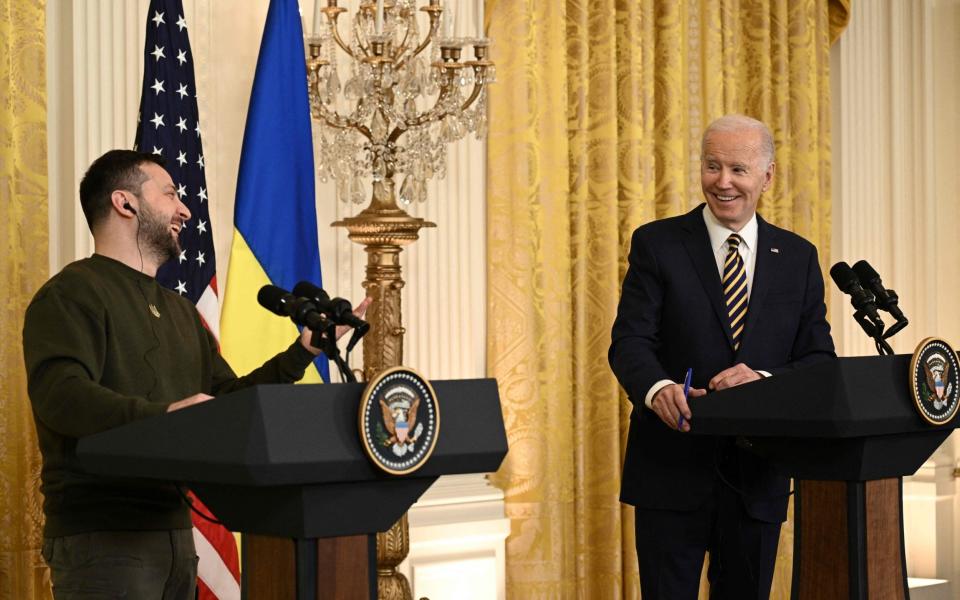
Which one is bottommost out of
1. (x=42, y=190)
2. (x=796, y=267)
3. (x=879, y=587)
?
(x=879, y=587)

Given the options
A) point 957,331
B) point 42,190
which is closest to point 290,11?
point 42,190

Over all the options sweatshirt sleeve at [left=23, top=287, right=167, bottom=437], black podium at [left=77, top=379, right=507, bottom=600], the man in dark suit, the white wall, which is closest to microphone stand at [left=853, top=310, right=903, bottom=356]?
the man in dark suit

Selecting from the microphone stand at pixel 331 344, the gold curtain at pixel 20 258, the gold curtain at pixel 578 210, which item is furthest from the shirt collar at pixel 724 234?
the gold curtain at pixel 20 258

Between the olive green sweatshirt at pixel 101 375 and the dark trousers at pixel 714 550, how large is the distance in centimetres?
104

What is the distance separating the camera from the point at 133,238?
2.88m

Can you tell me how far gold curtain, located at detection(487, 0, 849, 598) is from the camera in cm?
516

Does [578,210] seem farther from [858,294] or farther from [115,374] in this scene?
[115,374]

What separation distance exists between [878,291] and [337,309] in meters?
1.35

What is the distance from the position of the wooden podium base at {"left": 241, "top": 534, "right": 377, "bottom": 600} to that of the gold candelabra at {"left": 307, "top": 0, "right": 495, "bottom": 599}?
196 cm

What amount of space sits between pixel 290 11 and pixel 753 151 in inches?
71.6

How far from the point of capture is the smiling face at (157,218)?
288 centimetres

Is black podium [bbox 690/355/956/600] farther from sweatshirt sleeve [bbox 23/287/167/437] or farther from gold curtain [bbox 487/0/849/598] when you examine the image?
gold curtain [bbox 487/0/849/598]

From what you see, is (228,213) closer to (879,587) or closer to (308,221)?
(308,221)

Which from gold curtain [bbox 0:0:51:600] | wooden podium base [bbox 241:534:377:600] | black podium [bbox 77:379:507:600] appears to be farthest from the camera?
gold curtain [bbox 0:0:51:600]
